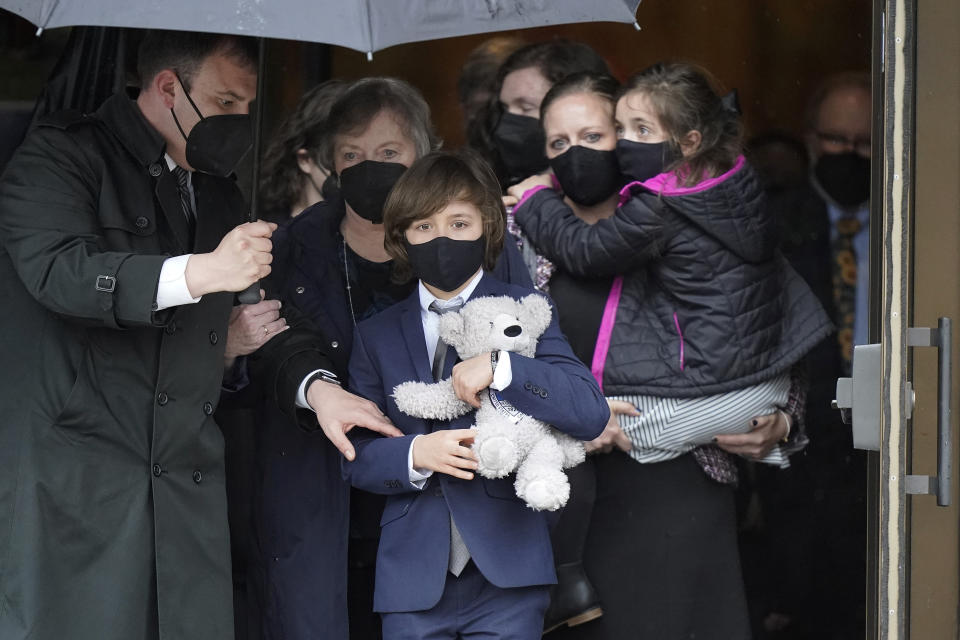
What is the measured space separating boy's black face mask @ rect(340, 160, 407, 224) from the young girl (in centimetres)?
48

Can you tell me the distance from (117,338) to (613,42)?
13.0 ft

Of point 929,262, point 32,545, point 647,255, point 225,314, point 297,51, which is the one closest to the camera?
point 929,262

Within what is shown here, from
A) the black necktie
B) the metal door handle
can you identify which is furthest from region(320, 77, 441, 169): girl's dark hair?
the metal door handle

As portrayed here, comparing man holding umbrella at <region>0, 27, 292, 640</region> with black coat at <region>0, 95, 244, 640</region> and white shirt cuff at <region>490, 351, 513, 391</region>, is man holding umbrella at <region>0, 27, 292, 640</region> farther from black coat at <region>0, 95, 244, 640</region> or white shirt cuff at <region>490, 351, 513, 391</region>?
white shirt cuff at <region>490, 351, 513, 391</region>

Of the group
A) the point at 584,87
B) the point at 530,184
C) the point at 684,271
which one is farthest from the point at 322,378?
the point at 584,87

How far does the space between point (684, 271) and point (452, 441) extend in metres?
1.04

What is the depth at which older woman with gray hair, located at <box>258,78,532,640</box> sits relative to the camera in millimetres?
3646

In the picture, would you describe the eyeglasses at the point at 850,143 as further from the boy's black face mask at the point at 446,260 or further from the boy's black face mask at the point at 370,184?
the boy's black face mask at the point at 446,260

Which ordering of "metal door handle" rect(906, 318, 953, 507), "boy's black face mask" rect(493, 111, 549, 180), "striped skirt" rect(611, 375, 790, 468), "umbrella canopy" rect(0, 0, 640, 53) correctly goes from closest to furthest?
"metal door handle" rect(906, 318, 953, 507)
"umbrella canopy" rect(0, 0, 640, 53)
"striped skirt" rect(611, 375, 790, 468)
"boy's black face mask" rect(493, 111, 549, 180)

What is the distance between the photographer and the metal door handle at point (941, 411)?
8.42 feet

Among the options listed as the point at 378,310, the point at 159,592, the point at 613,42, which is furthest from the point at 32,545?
the point at 613,42

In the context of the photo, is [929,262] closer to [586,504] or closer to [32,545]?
[586,504]

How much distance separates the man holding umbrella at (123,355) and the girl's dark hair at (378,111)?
0.47m

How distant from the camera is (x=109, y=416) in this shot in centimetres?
315
